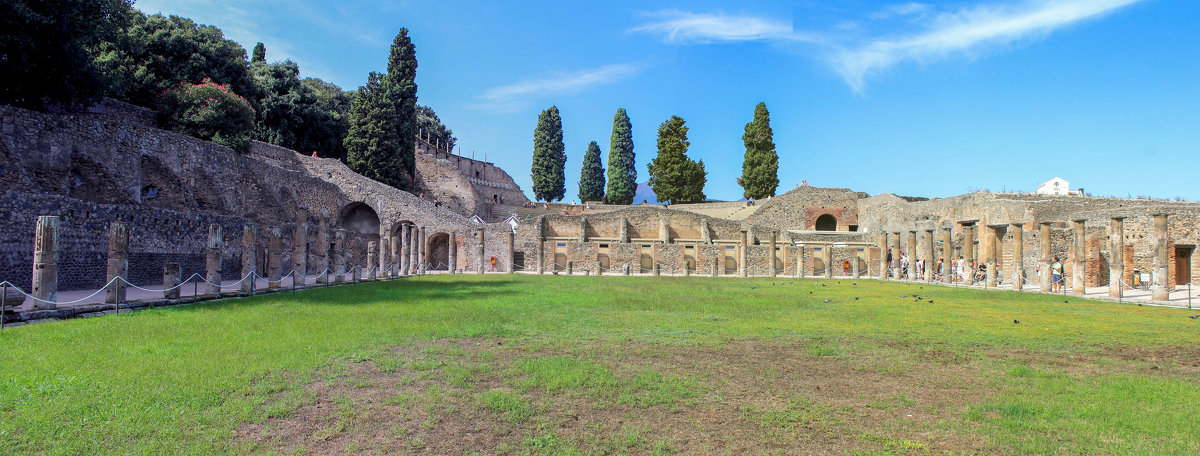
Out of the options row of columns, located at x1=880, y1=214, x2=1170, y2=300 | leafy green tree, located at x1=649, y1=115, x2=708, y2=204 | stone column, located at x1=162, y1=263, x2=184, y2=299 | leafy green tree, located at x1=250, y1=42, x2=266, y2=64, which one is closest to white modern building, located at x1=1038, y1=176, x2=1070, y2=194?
row of columns, located at x1=880, y1=214, x2=1170, y2=300

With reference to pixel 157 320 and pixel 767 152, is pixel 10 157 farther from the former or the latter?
pixel 767 152

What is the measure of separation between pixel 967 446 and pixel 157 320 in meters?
11.2

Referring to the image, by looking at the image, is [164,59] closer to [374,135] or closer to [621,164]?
[374,135]

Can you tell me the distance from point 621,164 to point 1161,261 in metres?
46.6

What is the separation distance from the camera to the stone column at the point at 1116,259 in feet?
61.0

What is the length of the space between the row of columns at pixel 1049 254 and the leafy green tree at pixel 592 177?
3534 cm

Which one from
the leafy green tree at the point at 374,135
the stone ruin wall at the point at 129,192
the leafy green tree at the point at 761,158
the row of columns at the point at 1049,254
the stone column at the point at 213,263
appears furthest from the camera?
the leafy green tree at the point at 761,158

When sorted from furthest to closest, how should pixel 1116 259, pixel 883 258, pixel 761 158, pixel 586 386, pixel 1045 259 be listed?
pixel 761 158, pixel 883 258, pixel 1045 259, pixel 1116 259, pixel 586 386

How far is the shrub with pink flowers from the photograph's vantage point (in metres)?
31.4

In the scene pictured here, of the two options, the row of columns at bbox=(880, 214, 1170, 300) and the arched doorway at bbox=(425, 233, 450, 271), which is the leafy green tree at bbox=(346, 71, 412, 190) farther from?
the row of columns at bbox=(880, 214, 1170, 300)

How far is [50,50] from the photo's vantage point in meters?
21.2

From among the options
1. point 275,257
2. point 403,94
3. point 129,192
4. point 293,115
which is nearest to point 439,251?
point 403,94

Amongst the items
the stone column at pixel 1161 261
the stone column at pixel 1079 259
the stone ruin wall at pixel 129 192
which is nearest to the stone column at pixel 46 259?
the stone ruin wall at pixel 129 192

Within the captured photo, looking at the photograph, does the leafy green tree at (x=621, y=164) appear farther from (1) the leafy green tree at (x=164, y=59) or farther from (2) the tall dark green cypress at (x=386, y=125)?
(1) the leafy green tree at (x=164, y=59)
